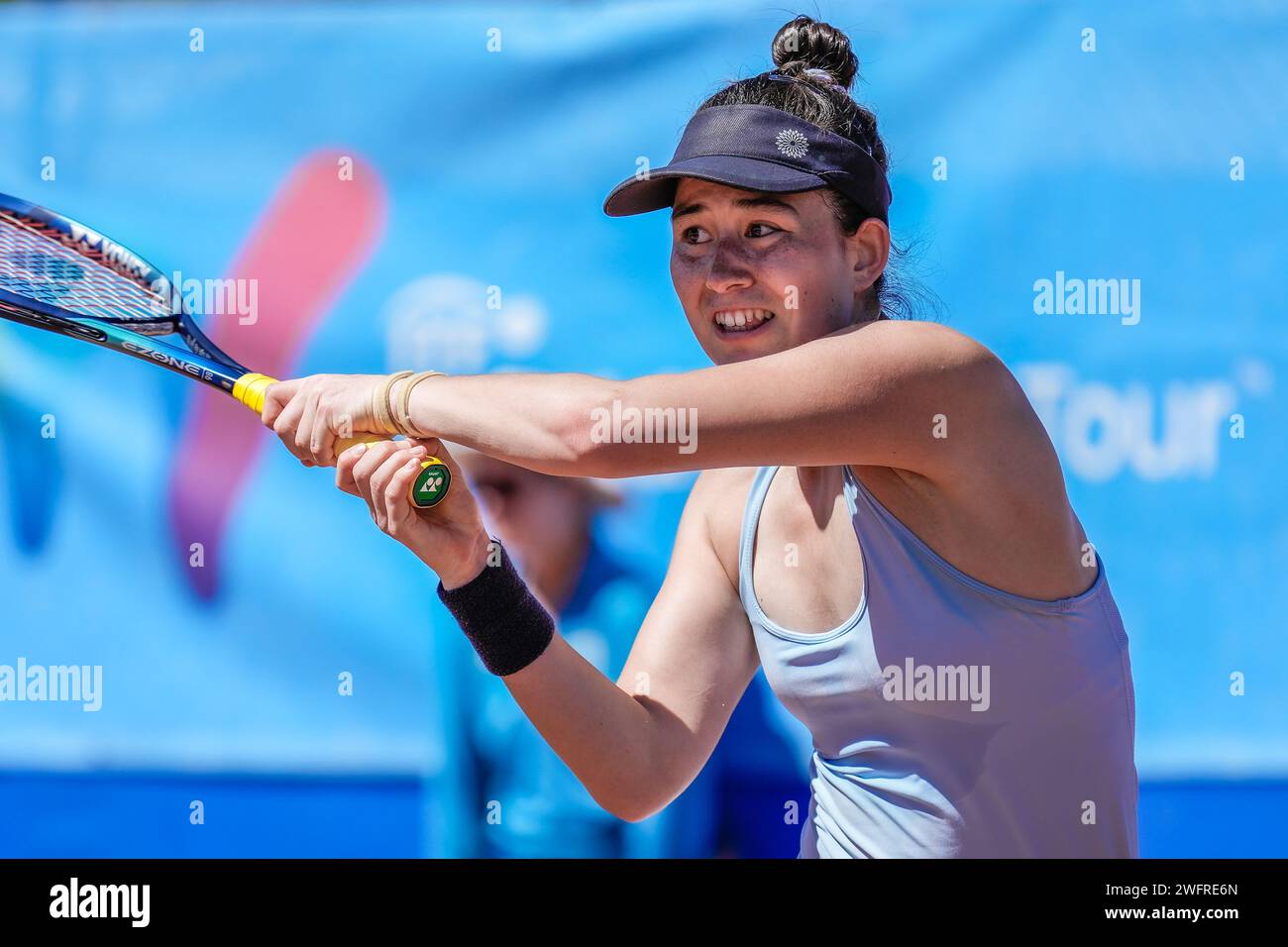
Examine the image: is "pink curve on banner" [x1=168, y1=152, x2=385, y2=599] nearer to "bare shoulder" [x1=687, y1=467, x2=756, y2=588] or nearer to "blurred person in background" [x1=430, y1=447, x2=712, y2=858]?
"blurred person in background" [x1=430, y1=447, x2=712, y2=858]

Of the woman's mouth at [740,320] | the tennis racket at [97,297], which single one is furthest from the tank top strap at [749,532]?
the tennis racket at [97,297]

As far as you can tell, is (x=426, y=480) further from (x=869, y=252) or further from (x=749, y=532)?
(x=869, y=252)

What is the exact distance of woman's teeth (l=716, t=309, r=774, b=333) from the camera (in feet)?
5.74

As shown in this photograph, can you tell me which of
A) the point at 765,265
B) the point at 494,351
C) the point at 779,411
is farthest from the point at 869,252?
the point at 494,351

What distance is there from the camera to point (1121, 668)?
1.68m

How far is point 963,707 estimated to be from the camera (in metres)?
1.60

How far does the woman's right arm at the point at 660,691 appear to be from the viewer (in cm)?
180

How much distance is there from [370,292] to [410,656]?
0.93 m

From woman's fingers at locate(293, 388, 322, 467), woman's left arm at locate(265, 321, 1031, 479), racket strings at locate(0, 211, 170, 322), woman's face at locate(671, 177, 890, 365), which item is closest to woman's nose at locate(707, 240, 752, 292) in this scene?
woman's face at locate(671, 177, 890, 365)

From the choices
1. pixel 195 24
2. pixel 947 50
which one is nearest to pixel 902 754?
pixel 947 50

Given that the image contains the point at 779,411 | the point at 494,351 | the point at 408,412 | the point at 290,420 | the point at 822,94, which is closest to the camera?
the point at 779,411

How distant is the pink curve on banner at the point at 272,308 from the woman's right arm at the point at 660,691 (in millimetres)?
1399

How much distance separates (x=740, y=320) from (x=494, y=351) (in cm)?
124

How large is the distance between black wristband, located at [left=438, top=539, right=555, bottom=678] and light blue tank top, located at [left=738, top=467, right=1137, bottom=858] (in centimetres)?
39
